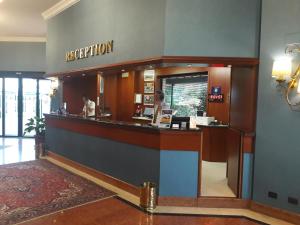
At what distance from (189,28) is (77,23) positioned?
336 centimetres

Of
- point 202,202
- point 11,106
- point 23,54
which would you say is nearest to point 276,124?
point 202,202

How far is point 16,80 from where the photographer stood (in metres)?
10.6

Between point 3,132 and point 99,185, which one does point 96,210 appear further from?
point 3,132

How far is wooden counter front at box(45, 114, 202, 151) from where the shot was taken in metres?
3.98

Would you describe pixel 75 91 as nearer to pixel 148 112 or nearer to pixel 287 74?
pixel 148 112

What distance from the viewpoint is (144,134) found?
4.25 m

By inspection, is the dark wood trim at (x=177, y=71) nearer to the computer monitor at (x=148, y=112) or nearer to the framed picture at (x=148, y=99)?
the framed picture at (x=148, y=99)

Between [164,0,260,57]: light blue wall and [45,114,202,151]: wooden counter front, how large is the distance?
1.20 meters

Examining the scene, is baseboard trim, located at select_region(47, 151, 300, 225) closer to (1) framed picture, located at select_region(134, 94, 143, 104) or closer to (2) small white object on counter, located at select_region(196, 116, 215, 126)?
(2) small white object on counter, located at select_region(196, 116, 215, 126)

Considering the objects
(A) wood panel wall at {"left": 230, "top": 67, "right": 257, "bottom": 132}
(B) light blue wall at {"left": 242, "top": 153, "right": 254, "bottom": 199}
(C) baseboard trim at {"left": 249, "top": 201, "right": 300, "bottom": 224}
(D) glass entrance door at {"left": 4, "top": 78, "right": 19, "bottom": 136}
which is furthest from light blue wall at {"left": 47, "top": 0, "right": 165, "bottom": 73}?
(D) glass entrance door at {"left": 4, "top": 78, "right": 19, "bottom": 136}

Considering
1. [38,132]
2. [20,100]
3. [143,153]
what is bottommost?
[38,132]

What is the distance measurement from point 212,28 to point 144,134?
1878mm

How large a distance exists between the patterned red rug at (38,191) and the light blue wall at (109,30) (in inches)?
92.7

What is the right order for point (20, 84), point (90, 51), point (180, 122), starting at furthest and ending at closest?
point (20, 84), point (90, 51), point (180, 122)
